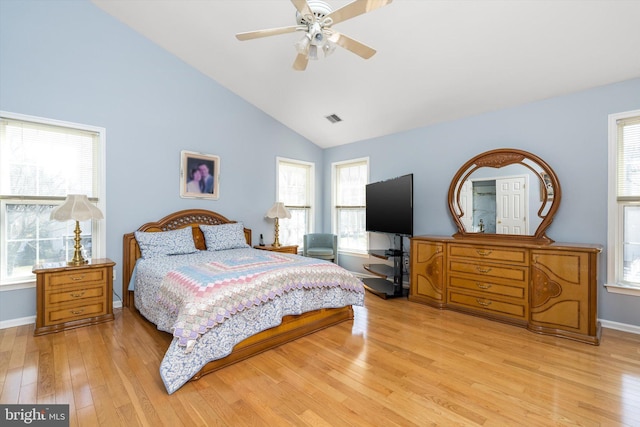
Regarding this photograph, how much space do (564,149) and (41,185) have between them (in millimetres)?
5807

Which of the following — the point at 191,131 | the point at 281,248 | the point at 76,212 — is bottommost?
the point at 281,248

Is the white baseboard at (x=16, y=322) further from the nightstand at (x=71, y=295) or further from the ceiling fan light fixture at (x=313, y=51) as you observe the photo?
the ceiling fan light fixture at (x=313, y=51)

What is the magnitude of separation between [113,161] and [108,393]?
273 cm

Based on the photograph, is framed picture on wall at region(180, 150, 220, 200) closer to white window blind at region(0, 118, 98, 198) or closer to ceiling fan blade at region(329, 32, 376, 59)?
white window blind at region(0, 118, 98, 198)

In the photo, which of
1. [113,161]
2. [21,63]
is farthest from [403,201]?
[21,63]

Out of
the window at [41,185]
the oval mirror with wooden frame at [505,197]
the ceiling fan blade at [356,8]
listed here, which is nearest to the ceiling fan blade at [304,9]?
the ceiling fan blade at [356,8]

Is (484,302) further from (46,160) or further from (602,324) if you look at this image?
(46,160)

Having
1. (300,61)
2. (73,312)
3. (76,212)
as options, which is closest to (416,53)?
(300,61)

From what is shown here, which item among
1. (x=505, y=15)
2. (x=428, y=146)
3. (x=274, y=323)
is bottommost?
(x=274, y=323)

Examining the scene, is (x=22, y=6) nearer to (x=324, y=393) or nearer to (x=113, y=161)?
(x=113, y=161)

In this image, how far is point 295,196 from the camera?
557cm

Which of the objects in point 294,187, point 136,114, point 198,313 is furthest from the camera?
point 294,187

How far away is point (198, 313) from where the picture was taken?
205 cm

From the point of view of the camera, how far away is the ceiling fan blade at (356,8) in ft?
5.88
